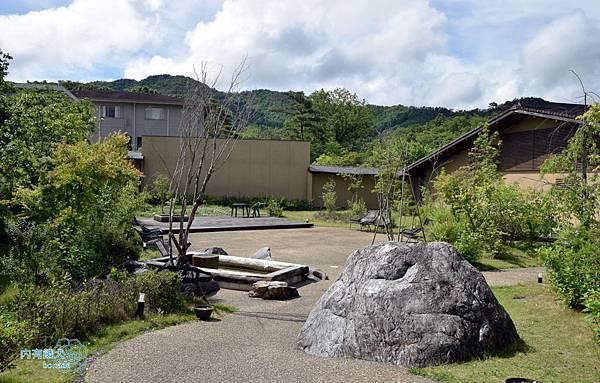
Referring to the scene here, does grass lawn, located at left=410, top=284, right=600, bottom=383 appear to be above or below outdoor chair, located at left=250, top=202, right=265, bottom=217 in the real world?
below

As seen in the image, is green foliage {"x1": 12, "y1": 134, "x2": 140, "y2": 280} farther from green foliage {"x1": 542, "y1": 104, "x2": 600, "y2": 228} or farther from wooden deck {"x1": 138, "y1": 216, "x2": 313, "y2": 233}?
wooden deck {"x1": 138, "y1": 216, "x2": 313, "y2": 233}

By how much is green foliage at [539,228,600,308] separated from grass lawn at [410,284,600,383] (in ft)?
0.94

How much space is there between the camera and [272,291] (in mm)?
9141

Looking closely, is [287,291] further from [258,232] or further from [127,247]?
[258,232]

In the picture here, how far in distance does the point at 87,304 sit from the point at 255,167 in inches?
1000

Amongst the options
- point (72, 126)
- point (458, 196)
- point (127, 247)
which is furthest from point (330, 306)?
point (458, 196)

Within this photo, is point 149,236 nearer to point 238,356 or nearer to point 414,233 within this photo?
point 414,233

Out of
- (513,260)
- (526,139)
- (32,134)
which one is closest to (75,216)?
(32,134)

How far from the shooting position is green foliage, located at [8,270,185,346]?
19.7ft

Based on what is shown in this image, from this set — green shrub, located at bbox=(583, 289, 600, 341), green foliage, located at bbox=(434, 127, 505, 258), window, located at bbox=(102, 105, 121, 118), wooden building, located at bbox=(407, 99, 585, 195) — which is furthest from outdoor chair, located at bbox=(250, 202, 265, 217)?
green shrub, located at bbox=(583, 289, 600, 341)

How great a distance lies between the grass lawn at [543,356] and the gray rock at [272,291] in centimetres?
357

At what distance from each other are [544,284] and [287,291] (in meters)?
4.85

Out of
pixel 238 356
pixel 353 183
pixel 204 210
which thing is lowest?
pixel 238 356

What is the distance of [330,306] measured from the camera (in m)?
6.35
